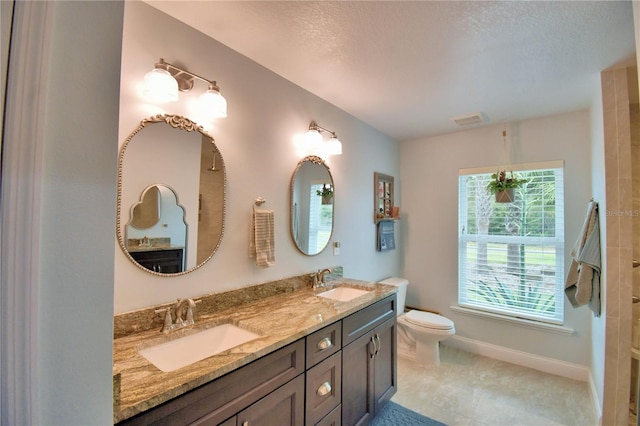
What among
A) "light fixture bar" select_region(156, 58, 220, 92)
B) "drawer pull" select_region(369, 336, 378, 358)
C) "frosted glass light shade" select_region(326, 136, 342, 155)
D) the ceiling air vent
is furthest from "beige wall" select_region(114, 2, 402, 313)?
the ceiling air vent

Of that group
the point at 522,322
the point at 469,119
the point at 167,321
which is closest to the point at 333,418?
the point at 167,321

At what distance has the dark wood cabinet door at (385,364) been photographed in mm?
1970

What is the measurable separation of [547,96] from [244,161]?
8.09ft

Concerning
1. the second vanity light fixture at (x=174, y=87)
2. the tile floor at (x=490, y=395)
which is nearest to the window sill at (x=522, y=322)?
the tile floor at (x=490, y=395)

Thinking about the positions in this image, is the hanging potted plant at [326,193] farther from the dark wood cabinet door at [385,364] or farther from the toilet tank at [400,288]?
the toilet tank at [400,288]

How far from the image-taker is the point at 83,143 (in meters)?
0.48

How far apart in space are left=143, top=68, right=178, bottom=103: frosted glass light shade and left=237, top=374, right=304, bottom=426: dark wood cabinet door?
1.39 metres

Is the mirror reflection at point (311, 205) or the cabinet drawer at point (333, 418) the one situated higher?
the mirror reflection at point (311, 205)

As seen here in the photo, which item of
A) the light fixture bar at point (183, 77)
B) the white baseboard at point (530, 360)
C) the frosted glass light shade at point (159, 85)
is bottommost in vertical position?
the white baseboard at point (530, 360)

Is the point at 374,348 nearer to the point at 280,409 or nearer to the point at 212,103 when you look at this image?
A: the point at 280,409

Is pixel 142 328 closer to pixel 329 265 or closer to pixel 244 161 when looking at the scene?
pixel 244 161

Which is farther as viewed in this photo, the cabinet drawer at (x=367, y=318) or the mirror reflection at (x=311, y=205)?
the mirror reflection at (x=311, y=205)

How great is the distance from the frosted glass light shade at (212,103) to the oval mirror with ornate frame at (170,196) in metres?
0.11

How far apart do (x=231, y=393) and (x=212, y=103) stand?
135 centimetres
